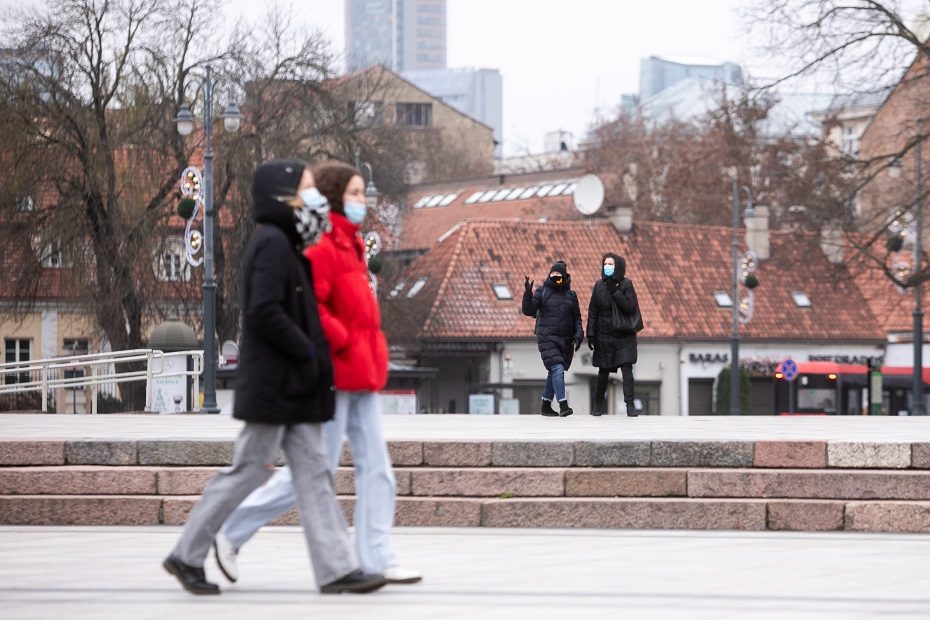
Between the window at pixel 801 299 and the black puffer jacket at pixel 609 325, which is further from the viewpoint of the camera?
the window at pixel 801 299

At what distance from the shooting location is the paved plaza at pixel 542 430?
47.5 ft

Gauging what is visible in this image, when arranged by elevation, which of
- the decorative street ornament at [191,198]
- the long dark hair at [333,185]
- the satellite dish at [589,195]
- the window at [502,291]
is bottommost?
the window at [502,291]

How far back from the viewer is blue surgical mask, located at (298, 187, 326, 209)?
8.81 m

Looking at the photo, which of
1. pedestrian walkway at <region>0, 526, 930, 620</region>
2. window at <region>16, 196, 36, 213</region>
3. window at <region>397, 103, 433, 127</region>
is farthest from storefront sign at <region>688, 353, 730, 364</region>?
pedestrian walkway at <region>0, 526, 930, 620</region>

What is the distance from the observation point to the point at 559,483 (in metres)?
13.4

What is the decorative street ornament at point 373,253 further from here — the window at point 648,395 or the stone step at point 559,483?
the stone step at point 559,483

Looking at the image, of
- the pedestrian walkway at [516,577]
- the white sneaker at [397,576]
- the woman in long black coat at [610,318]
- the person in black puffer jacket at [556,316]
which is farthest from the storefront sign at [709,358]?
the white sneaker at [397,576]

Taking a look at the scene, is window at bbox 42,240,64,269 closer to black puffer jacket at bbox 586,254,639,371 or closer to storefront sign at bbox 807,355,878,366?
black puffer jacket at bbox 586,254,639,371

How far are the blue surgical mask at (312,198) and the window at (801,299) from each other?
187 feet

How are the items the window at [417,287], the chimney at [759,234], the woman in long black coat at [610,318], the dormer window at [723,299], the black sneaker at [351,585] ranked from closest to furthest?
the black sneaker at [351,585], the woman in long black coat at [610,318], the window at [417,287], the dormer window at [723,299], the chimney at [759,234]

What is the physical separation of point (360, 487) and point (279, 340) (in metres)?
0.98

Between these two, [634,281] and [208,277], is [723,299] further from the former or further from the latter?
[208,277]

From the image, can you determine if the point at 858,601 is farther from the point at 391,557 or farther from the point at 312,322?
the point at 312,322

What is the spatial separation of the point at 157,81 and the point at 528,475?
29677mm
